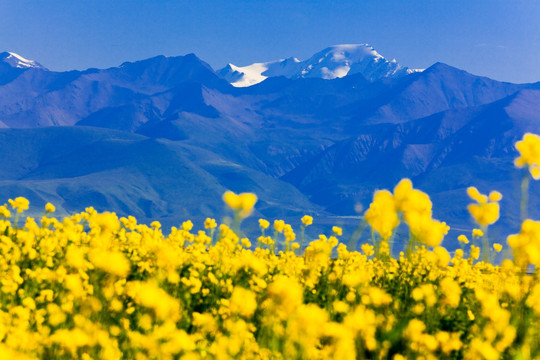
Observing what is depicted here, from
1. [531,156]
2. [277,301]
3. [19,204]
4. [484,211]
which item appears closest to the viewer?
[277,301]

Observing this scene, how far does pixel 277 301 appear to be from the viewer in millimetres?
3439

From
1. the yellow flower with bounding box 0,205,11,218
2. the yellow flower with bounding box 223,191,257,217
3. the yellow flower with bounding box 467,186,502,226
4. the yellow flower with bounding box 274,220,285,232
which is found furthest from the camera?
the yellow flower with bounding box 0,205,11,218

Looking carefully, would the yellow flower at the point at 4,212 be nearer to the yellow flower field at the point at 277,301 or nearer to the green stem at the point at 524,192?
the yellow flower field at the point at 277,301

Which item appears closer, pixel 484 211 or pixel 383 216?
pixel 383 216

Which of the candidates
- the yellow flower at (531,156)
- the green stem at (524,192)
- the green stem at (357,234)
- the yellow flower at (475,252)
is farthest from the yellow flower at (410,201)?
the yellow flower at (475,252)

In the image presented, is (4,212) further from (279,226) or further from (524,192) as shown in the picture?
(524,192)

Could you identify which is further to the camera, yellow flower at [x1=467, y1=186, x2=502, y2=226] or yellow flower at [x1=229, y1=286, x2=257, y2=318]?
yellow flower at [x1=467, y1=186, x2=502, y2=226]

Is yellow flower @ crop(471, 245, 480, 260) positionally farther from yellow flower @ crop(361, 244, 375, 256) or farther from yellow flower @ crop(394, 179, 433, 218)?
yellow flower @ crop(394, 179, 433, 218)

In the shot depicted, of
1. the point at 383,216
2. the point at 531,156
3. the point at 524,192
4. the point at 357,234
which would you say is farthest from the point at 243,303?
the point at 531,156

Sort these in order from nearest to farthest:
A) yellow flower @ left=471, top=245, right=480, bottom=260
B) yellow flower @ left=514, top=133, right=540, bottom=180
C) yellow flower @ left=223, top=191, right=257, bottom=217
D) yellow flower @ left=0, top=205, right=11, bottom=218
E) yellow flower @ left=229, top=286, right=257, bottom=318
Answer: yellow flower @ left=229, top=286, right=257, bottom=318, yellow flower @ left=514, top=133, right=540, bottom=180, yellow flower @ left=223, top=191, right=257, bottom=217, yellow flower @ left=0, top=205, right=11, bottom=218, yellow flower @ left=471, top=245, right=480, bottom=260

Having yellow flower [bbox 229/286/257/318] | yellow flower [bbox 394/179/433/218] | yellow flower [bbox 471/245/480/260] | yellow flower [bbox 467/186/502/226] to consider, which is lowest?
yellow flower [bbox 229/286/257/318]

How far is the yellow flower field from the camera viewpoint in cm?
349

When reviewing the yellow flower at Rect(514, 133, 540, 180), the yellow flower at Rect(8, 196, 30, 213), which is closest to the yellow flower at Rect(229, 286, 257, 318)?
the yellow flower at Rect(514, 133, 540, 180)

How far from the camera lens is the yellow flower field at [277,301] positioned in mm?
3486
